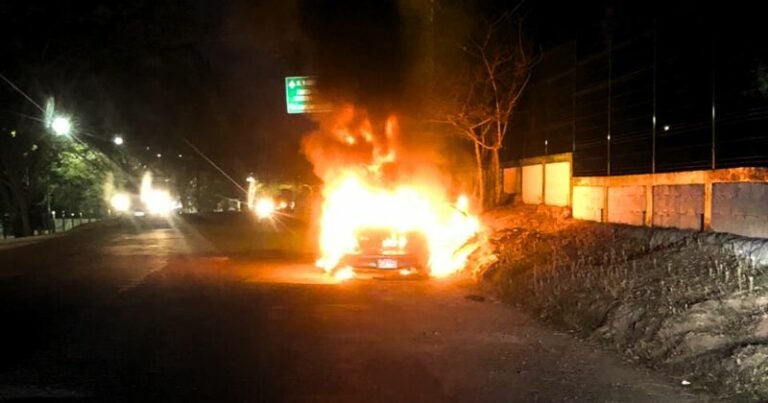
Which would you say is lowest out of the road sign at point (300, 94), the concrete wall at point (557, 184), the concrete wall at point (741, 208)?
the concrete wall at point (741, 208)

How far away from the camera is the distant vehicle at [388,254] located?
47.2 ft

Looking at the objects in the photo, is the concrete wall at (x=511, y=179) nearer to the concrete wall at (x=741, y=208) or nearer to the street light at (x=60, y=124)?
the concrete wall at (x=741, y=208)

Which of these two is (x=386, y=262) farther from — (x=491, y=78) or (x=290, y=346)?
(x=491, y=78)

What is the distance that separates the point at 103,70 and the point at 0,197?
12.0 meters

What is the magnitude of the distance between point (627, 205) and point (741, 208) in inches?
143

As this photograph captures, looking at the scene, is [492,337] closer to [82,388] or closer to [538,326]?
[538,326]

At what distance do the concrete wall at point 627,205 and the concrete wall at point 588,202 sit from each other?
51 centimetres

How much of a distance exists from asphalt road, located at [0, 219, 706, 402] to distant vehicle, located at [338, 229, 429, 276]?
0.35m

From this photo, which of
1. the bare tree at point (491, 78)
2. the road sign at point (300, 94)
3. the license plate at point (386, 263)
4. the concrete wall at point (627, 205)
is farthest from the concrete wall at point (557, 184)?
the road sign at point (300, 94)

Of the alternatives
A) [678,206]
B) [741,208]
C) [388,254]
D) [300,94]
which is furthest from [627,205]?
[300,94]

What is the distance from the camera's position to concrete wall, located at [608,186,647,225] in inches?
524

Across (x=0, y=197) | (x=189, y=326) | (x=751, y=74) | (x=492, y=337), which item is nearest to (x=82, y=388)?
(x=189, y=326)

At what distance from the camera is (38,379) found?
6789 mm

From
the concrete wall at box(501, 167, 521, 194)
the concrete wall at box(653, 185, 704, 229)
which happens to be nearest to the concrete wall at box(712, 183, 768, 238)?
the concrete wall at box(653, 185, 704, 229)
